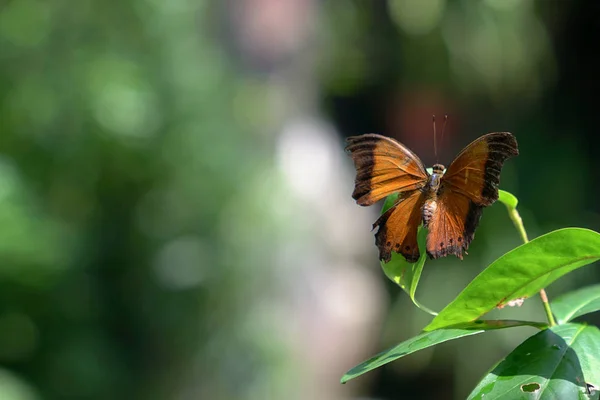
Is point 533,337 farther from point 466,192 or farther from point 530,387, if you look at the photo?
point 466,192

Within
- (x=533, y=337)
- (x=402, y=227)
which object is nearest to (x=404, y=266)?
(x=402, y=227)

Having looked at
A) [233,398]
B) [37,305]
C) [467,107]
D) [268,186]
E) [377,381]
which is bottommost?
[377,381]

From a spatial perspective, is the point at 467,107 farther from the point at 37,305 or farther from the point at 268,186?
the point at 37,305

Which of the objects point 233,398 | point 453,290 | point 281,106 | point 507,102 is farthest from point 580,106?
point 233,398

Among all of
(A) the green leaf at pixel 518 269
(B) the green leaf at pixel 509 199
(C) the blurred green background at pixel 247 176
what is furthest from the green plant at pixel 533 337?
(C) the blurred green background at pixel 247 176

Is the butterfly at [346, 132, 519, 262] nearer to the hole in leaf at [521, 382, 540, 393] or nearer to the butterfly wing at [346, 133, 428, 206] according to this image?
the butterfly wing at [346, 133, 428, 206]

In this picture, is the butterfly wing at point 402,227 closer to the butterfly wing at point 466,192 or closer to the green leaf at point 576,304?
the butterfly wing at point 466,192

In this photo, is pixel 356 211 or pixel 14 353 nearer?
pixel 14 353
